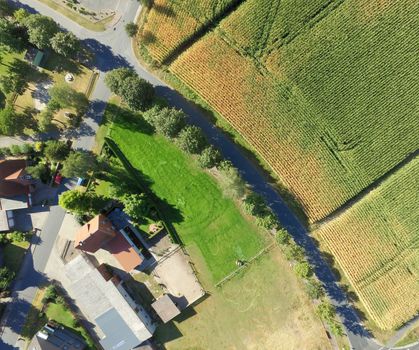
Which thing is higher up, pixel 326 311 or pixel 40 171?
pixel 40 171

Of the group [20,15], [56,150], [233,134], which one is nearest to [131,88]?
[56,150]

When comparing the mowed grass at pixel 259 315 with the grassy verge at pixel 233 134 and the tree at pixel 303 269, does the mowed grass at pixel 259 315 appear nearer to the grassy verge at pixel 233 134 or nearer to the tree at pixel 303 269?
the tree at pixel 303 269

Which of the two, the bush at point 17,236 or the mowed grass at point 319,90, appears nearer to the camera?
the mowed grass at point 319,90

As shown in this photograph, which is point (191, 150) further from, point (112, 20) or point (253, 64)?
point (112, 20)

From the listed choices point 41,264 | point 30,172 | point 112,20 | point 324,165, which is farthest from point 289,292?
point 112,20

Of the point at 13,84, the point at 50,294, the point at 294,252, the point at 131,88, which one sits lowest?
the point at 294,252

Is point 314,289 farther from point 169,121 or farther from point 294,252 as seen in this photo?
point 169,121

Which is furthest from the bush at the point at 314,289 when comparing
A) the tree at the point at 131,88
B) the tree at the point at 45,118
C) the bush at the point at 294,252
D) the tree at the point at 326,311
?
the tree at the point at 45,118
